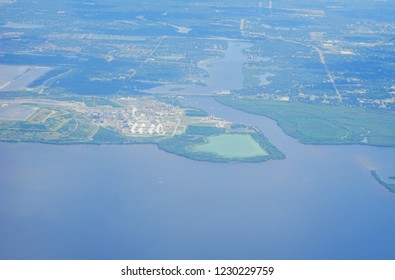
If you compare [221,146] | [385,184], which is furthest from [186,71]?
[385,184]

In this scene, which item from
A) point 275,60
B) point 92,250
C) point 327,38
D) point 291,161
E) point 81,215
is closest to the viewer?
point 92,250

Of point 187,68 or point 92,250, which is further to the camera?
point 187,68

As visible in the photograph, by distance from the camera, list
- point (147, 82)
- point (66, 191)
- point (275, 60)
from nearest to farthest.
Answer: point (66, 191) < point (147, 82) < point (275, 60)

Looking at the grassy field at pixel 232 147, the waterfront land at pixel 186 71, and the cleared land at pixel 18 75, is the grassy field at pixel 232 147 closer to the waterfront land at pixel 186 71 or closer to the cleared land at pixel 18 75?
the waterfront land at pixel 186 71

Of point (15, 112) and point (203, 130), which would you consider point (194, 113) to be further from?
point (15, 112)

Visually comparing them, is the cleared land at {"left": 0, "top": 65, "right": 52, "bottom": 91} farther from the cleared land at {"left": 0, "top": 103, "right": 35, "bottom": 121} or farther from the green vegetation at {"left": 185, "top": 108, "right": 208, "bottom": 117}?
the green vegetation at {"left": 185, "top": 108, "right": 208, "bottom": 117}

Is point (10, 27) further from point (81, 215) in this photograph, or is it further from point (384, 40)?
point (81, 215)

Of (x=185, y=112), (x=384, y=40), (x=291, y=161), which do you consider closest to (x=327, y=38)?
(x=384, y=40)

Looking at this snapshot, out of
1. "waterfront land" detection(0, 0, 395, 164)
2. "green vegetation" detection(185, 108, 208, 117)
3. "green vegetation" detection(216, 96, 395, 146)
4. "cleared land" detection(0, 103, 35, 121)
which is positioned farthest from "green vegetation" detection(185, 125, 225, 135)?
"cleared land" detection(0, 103, 35, 121)
